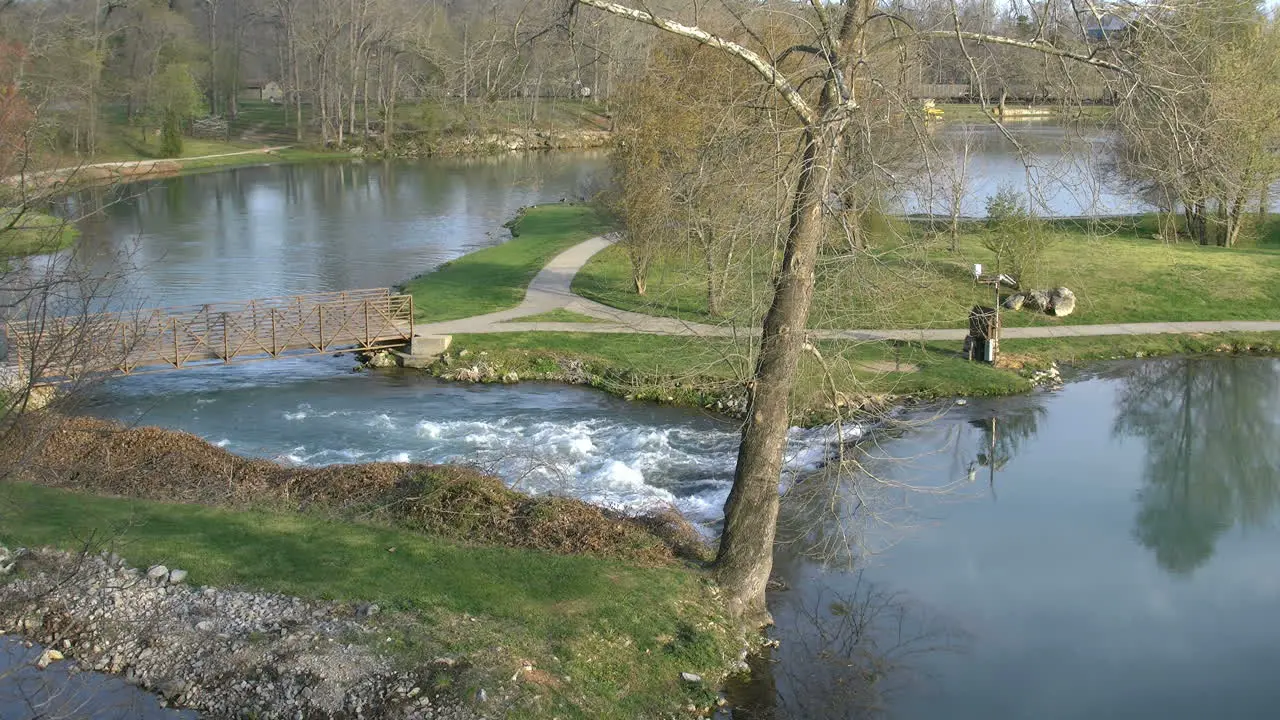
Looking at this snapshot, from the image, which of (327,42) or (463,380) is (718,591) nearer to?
(463,380)

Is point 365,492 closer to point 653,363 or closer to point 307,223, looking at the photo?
point 653,363

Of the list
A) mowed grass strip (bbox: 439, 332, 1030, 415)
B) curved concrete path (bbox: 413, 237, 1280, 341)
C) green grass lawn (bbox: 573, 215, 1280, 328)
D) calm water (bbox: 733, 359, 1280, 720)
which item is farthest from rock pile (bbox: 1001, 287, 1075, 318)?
calm water (bbox: 733, 359, 1280, 720)

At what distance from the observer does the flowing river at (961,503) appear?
480 inches

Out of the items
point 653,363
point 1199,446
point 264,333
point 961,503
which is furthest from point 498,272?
point 1199,446

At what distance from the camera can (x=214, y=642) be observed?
11.5m

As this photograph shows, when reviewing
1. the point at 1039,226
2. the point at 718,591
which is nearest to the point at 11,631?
the point at 718,591

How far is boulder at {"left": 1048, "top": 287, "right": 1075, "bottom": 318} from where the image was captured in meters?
28.6

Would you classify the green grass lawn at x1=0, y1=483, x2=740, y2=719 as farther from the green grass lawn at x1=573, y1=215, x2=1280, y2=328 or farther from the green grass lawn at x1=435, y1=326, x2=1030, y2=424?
the green grass lawn at x1=573, y1=215, x2=1280, y2=328

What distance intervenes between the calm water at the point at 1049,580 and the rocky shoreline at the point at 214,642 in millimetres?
3739

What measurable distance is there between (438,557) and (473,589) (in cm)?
102

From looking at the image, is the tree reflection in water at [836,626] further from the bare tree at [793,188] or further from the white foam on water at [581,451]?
the white foam on water at [581,451]

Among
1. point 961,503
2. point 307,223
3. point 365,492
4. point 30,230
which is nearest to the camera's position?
point 30,230

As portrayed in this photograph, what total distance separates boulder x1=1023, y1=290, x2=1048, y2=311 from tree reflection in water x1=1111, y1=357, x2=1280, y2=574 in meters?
3.57

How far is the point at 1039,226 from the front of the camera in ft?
91.1
